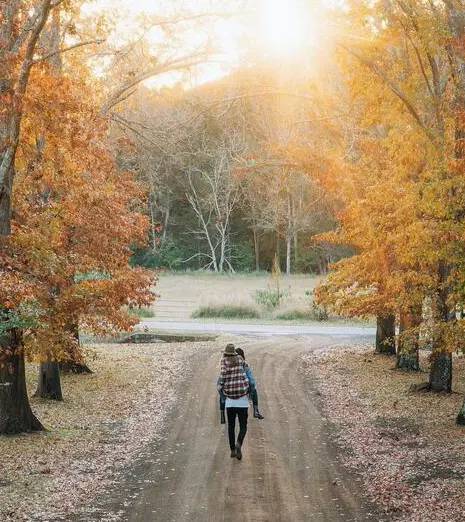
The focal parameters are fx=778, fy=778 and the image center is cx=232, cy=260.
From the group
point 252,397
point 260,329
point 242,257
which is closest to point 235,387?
point 252,397

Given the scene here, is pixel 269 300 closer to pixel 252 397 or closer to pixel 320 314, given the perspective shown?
pixel 320 314

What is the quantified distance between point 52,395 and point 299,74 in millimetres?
10325

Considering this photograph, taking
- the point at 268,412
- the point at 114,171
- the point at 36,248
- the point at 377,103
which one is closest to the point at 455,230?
the point at 377,103

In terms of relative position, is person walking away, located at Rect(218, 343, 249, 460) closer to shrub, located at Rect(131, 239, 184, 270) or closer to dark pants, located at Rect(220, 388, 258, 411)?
dark pants, located at Rect(220, 388, 258, 411)

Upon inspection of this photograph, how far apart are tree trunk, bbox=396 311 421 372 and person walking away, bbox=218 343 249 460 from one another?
18.4 ft

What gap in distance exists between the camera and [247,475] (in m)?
11.7

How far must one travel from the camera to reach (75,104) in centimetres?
1559

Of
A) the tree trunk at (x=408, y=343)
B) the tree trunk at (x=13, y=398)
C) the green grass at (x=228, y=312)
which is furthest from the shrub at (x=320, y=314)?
the tree trunk at (x=13, y=398)

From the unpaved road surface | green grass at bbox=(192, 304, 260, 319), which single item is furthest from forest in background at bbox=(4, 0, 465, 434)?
green grass at bbox=(192, 304, 260, 319)

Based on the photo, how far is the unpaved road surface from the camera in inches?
393

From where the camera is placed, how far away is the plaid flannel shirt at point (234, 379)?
41.1ft

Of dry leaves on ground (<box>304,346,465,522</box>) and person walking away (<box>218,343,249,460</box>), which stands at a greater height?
person walking away (<box>218,343,249,460</box>)

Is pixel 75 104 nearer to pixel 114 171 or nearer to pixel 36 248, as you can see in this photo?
pixel 36 248

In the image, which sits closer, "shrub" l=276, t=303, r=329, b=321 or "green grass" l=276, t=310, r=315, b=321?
"shrub" l=276, t=303, r=329, b=321
